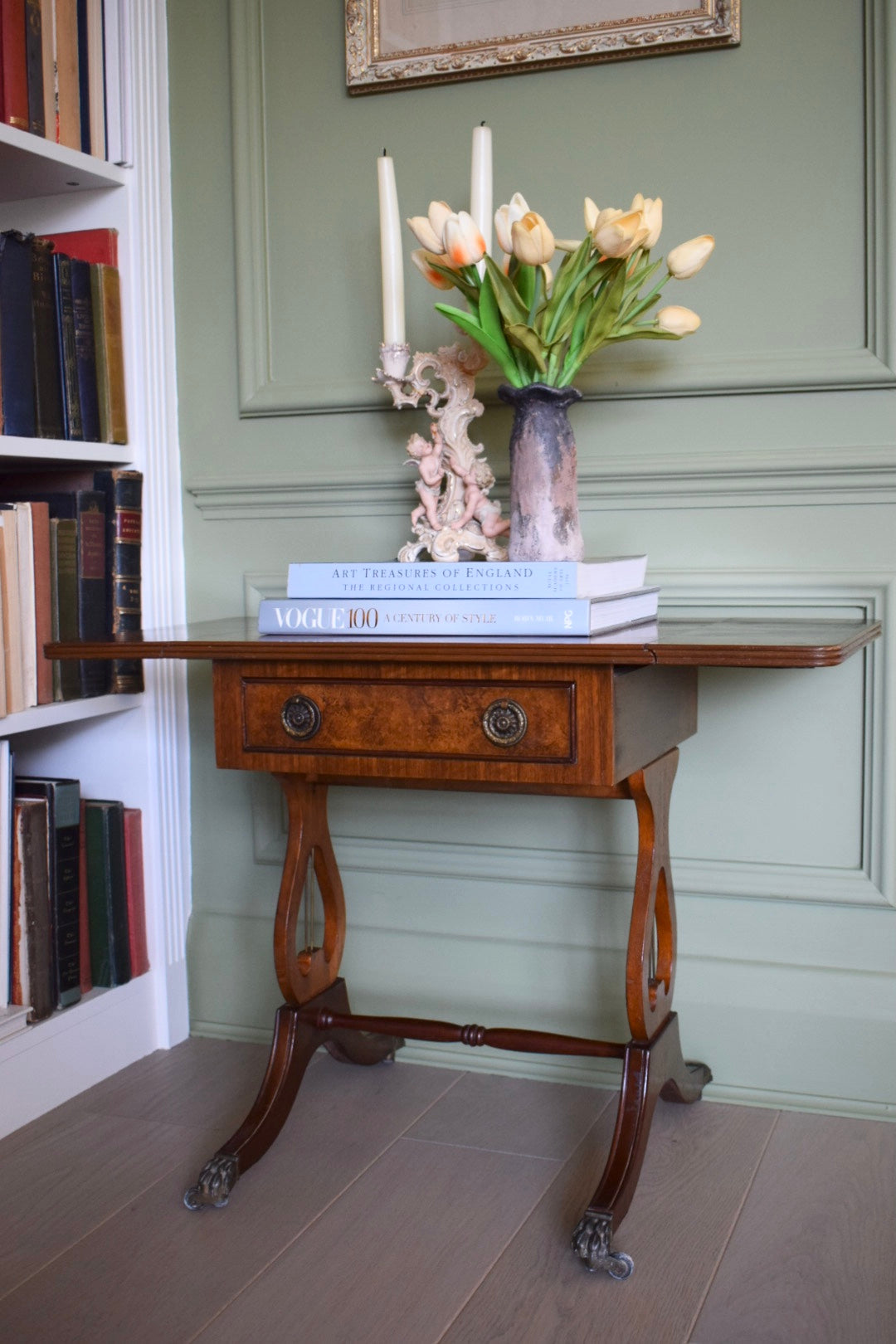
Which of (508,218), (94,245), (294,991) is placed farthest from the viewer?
(94,245)

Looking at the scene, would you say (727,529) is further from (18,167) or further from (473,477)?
(18,167)

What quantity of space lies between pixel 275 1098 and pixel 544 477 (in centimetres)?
88

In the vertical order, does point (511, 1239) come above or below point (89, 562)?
below

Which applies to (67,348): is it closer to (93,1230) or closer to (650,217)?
(650,217)

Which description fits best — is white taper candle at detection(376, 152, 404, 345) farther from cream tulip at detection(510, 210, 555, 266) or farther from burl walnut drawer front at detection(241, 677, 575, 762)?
burl walnut drawer front at detection(241, 677, 575, 762)

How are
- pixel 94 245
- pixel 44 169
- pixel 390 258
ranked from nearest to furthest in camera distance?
pixel 390 258, pixel 44 169, pixel 94 245

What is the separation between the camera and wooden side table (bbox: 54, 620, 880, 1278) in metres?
1.35

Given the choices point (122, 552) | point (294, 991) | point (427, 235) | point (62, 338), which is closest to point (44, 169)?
point (62, 338)

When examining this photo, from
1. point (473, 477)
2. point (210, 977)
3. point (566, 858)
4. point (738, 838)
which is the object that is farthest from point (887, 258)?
point (210, 977)

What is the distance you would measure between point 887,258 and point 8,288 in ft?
3.88

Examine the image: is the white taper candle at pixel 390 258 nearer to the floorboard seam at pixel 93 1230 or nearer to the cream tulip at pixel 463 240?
the cream tulip at pixel 463 240

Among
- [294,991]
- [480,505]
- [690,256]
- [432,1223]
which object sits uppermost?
[690,256]

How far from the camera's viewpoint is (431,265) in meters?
1.60

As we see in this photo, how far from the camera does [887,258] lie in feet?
5.49
